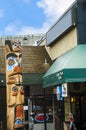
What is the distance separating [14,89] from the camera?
20.7 meters

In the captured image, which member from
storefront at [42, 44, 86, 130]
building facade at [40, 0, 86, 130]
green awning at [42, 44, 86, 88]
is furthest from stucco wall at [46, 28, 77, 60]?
green awning at [42, 44, 86, 88]

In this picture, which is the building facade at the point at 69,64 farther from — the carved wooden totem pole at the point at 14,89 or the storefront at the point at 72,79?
the carved wooden totem pole at the point at 14,89

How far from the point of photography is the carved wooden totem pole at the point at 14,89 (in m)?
20.5

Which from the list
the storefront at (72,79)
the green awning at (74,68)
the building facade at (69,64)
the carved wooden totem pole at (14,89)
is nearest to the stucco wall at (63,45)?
the building facade at (69,64)

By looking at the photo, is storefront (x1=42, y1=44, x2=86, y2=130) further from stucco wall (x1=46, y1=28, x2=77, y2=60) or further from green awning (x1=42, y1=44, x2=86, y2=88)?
stucco wall (x1=46, y1=28, x2=77, y2=60)

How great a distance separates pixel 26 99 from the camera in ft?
79.0

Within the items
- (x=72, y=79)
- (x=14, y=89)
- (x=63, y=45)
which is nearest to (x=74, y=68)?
(x=72, y=79)

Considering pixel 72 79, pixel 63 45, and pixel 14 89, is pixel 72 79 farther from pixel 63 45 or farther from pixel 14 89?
pixel 63 45

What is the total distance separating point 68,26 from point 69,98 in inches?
177

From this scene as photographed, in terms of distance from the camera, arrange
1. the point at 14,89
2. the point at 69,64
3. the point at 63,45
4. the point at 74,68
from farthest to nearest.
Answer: the point at 63,45 < the point at 14,89 < the point at 69,64 < the point at 74,68

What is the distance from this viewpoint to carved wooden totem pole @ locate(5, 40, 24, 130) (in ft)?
67.3

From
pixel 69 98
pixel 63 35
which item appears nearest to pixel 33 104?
pixel 69 98

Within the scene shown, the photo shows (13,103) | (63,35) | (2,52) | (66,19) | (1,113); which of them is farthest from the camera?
(2,52)

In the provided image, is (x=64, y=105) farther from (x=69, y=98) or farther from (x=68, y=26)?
(x=68, y=26)
